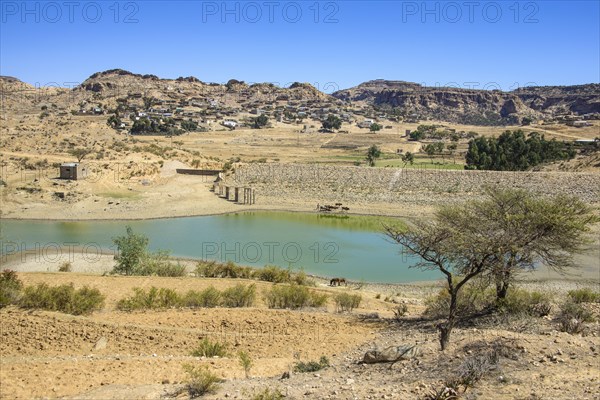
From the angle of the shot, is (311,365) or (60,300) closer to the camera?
(311,365)

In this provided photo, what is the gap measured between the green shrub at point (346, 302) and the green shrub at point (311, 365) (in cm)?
513

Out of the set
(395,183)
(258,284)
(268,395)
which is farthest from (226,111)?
(268,395)

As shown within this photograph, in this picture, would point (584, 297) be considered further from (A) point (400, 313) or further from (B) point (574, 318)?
(A) point (400, 313)

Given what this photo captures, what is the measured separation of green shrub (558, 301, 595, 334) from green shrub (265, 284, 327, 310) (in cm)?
736

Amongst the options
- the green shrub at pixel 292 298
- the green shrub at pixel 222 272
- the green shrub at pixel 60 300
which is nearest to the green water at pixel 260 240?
the green shrub at pixel 222 272

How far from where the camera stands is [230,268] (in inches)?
902

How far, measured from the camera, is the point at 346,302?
57.1 ft

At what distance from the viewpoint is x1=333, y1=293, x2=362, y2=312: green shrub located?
57.1ft

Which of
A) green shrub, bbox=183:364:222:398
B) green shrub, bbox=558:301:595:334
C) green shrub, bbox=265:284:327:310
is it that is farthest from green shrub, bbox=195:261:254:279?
green shrub, bbox=558:301:595:334

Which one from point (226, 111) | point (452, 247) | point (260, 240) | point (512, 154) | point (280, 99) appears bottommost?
point (260, 240)

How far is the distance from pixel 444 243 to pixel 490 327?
2678 mm

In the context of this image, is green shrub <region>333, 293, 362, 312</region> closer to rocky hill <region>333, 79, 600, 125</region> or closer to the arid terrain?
the arid terrain

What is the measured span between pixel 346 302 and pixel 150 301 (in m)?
6.45

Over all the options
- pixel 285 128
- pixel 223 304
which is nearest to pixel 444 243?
pixel 223 304
